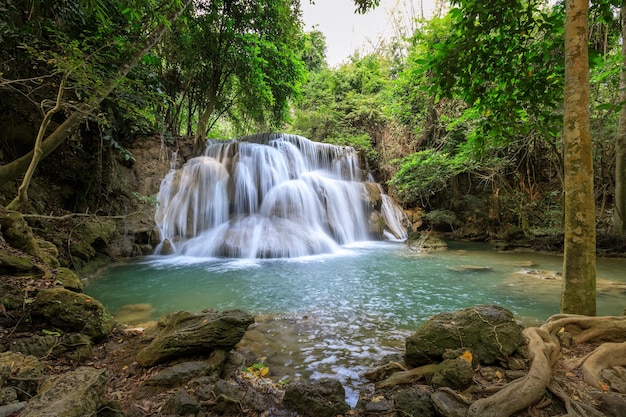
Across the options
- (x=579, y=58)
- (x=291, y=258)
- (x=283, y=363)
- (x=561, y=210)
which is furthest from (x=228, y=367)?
(x=561, y=210)

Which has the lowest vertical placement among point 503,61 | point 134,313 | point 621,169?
point 134,313

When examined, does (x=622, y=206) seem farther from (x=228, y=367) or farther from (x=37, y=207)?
(x=37, y=207)

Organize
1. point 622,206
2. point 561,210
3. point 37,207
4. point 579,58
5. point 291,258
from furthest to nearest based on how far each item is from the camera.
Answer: point 561,210
point 291,258
point 622,206
point 37,207
point 579,58

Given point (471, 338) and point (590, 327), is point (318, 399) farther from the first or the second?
point (590, 327)

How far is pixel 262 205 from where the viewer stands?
12.9 m

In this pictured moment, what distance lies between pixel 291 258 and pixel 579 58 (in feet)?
27.0

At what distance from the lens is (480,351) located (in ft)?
9.10

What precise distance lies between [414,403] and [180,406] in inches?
65.5

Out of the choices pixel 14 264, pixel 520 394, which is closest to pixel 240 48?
pixel 14 264

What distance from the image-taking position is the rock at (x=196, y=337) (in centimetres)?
303

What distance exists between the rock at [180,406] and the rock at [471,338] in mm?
1912

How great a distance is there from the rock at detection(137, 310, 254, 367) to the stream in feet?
1.66

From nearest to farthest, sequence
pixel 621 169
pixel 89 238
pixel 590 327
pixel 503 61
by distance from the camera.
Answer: pixel 590 327
pixel 503 61
pixel 89 238
pixel 621 169

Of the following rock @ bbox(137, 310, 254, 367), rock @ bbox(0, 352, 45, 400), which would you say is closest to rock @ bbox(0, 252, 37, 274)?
rock @ bbox(0, 352, 45, 400)
